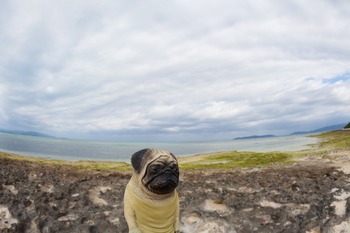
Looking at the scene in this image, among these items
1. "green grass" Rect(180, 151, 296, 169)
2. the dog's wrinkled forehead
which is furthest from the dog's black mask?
"green grass" Rect(180, 151, 296, 169)

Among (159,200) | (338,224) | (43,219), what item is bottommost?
(338,224)

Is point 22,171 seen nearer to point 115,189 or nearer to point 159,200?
point 115,189

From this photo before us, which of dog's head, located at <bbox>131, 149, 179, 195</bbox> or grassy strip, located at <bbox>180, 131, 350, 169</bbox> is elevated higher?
dog's head, located at <bbox>131, 149, 179, 195</bbox>

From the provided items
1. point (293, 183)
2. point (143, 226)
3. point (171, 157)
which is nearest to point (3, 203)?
point (143, 226)

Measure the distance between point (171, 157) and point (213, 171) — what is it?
6.93 m

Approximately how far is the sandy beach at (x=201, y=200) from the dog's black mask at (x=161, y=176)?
3415 mm

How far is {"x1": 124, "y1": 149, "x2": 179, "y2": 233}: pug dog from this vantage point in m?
6.41

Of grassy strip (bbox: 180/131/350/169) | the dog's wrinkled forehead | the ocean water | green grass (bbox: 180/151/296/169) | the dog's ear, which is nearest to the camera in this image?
the dog's wrinkled forehead

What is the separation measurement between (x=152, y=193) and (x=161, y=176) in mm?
435

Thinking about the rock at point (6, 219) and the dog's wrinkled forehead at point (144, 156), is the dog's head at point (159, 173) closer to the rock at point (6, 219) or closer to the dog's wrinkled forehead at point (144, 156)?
the dog's wrinkled forehead at point (144, 156)

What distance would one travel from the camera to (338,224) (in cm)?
954

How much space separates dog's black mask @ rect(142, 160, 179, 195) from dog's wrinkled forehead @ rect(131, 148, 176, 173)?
156mm

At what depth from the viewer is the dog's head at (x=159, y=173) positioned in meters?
6.38

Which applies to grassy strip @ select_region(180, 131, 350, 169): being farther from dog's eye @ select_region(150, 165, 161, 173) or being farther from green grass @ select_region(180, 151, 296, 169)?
dog's eye @ select_region(150, 165, 161, 173)
